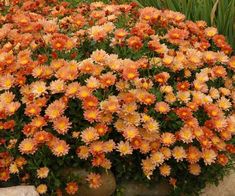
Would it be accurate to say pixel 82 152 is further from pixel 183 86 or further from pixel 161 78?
pixel 183 86

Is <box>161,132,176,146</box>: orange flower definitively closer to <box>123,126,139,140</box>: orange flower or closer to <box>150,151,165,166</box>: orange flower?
<box>150,151,165,166</box>: orange flower

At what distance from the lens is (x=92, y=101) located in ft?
10.7

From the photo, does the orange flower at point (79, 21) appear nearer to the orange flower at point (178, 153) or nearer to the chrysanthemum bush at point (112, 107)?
the chrysanthemum bush at point (112, 107)

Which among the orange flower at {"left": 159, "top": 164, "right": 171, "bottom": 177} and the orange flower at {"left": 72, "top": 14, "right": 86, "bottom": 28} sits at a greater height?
the orange flower at {"left": 72, "top": 14, "right": 86, "bottom": 28}

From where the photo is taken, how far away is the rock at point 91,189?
329cm

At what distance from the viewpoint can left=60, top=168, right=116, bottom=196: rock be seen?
129 inches

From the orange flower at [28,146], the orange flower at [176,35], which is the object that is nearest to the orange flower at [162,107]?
the orange flower at [176,35]

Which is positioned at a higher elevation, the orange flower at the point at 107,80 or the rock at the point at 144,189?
the orange flower at the point at 107,80

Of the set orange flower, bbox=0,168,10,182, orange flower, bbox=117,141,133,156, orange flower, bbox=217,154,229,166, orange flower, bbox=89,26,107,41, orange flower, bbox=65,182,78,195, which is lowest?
orange flower, bbox=217,154,229,166

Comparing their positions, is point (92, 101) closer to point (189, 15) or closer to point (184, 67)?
point (184, 67)

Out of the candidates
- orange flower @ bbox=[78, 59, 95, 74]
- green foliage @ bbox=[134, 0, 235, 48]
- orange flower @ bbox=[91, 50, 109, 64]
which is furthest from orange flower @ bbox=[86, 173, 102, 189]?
green foliage @ bbox=[134, 0, 235, 48]

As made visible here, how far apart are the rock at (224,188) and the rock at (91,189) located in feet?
2.39

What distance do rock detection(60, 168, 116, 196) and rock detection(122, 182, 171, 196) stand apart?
0.46ft

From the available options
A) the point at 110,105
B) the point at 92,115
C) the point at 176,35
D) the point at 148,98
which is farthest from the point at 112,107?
the point at 176,35
